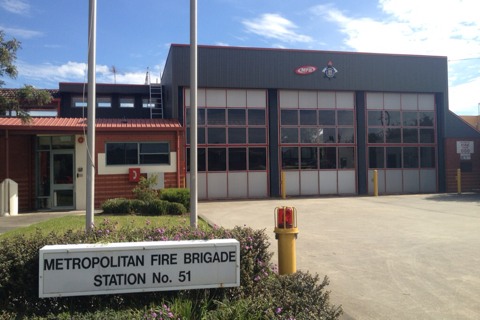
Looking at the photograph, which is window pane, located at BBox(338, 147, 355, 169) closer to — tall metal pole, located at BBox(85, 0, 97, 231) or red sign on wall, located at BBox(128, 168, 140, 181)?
red sign on wall, located at BBox(128, 168, 140, 181)

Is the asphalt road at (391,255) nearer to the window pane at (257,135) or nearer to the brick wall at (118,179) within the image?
the brick wall at (118,179)

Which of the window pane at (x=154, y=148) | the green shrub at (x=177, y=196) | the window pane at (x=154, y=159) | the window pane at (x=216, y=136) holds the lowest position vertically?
the green shrub at (x=177, y=196)

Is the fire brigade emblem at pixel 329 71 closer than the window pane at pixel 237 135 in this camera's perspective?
No

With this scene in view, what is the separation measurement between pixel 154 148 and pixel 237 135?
17.1ft

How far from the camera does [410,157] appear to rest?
74.3 feet

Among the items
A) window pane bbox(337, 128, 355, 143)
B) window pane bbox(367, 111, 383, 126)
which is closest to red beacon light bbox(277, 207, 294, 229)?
window pane bbox(337, 128, 355, 143)

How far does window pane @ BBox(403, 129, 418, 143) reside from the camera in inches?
890

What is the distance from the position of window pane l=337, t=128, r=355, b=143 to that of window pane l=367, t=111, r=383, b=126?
1.25 m

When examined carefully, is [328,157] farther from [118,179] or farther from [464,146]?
[118,179]

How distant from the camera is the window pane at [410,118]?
74.5ft

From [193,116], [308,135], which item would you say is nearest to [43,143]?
[193,116]

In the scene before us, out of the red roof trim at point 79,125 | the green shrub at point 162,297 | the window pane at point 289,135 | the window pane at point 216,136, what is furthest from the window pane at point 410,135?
the green shrub at point 162,297

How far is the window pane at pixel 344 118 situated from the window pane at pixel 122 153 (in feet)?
37.7

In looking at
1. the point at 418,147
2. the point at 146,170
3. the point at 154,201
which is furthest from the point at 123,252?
the point at 418,147
